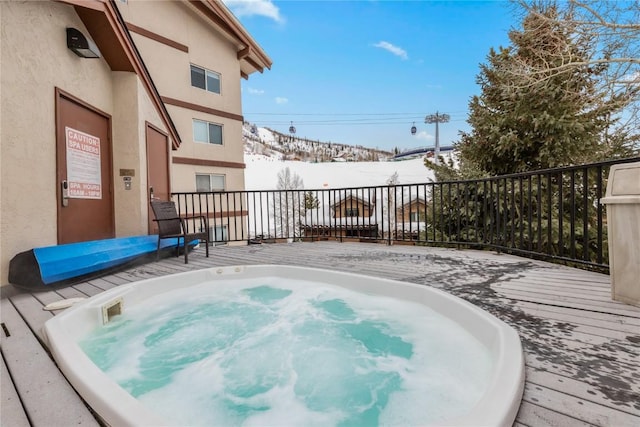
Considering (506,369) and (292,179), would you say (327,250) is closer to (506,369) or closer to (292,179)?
→ (506,369)

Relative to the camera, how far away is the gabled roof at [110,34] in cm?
337

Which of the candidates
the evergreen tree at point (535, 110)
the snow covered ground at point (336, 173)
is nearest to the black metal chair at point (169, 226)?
the evergreen tree at point (535, 110)

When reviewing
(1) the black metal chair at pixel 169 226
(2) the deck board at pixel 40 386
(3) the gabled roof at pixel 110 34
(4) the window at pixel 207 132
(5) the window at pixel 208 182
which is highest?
(4) the window at pixel 207 132

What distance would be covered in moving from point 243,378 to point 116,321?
4.11ft

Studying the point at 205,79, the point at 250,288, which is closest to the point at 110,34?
the point at 250,288

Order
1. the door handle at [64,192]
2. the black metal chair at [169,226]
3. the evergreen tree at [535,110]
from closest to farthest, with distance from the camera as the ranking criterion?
the door handle at [64,192] → the black metal chair at [169,226] → the evergreen tree at [535,110]

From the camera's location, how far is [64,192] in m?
3.10

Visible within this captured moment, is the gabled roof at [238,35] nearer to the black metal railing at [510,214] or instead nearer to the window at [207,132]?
the window at [207,132]

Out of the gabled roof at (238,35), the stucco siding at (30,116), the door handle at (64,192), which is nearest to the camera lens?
the stucco siding at (30,116)

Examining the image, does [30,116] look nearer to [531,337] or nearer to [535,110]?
[531,337]

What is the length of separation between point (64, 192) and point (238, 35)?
900cm

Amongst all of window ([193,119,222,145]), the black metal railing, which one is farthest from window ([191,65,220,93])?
the black metal railing

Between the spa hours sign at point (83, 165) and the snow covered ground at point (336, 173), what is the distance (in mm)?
34723

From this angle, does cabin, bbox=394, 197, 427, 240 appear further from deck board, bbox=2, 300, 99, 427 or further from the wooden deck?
deck board, bbox=2, 300, 99, 427
